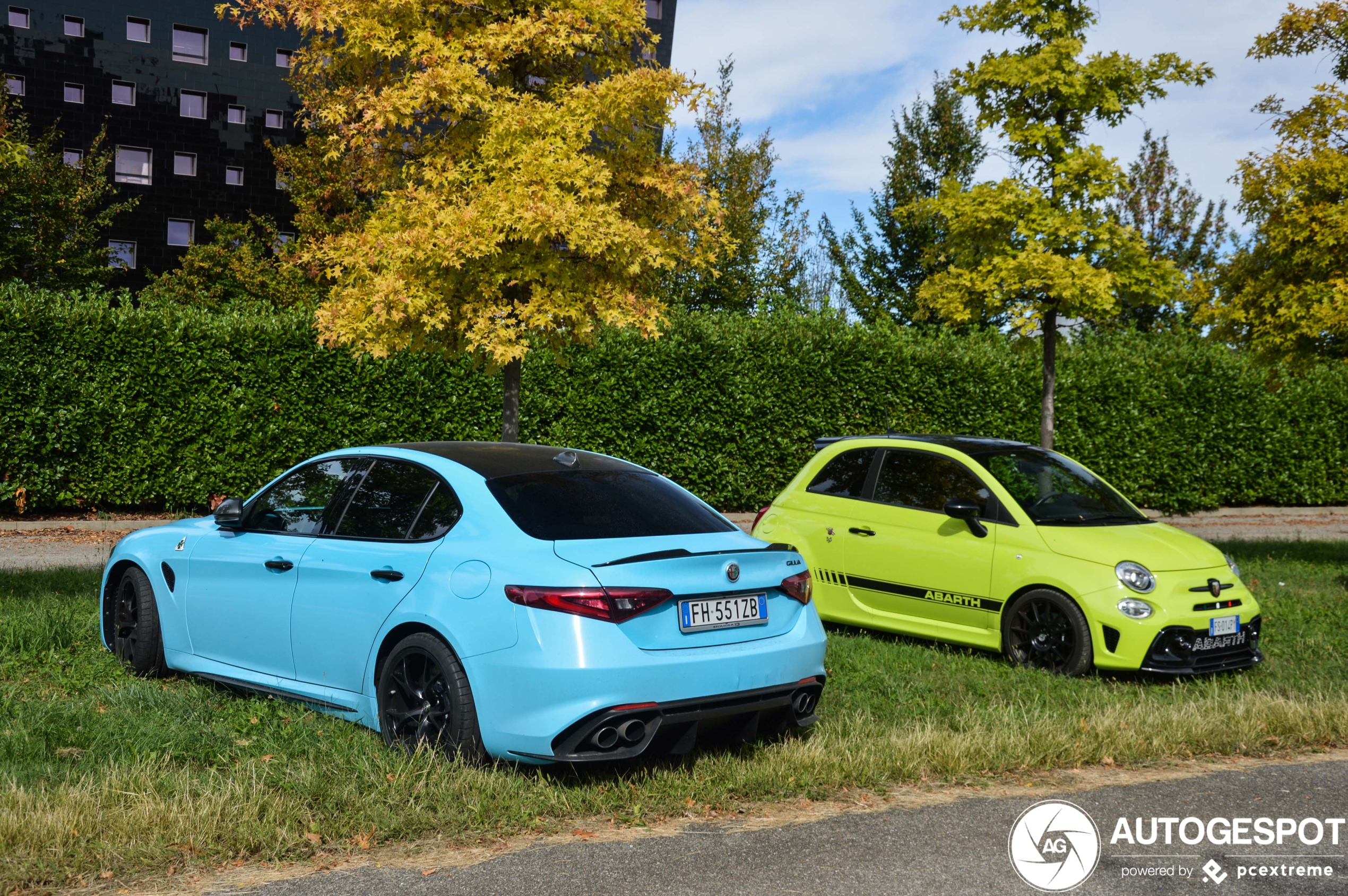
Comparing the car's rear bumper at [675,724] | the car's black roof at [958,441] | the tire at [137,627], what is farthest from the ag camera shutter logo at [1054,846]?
the tire at [137,627]

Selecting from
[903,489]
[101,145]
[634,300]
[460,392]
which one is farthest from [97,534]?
[101,145]

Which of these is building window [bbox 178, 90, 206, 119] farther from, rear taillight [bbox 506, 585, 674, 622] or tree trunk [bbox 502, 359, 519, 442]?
rear taillight [bbox 506, 585, 674, 622]

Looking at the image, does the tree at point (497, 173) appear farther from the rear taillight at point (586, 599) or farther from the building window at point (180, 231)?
the building window at point (180, 231)

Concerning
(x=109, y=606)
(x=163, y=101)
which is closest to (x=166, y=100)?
(x=163, y=101)

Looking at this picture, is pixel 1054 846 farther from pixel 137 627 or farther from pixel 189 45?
pixel 189 45

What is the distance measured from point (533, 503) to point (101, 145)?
39899 mm

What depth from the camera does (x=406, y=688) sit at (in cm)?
502

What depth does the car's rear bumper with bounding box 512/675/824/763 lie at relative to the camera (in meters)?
4.55

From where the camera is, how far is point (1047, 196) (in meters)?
13.6

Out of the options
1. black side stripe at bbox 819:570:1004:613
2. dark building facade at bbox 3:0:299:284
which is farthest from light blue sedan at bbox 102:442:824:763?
dark building facade at bbox 3:0:299:284

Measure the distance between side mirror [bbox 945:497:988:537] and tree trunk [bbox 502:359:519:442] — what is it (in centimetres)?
421

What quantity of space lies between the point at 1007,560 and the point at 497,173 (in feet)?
16.9

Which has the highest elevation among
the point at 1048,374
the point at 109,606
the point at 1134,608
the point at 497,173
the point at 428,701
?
the point at 497,173

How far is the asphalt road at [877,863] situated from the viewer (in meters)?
3.86
